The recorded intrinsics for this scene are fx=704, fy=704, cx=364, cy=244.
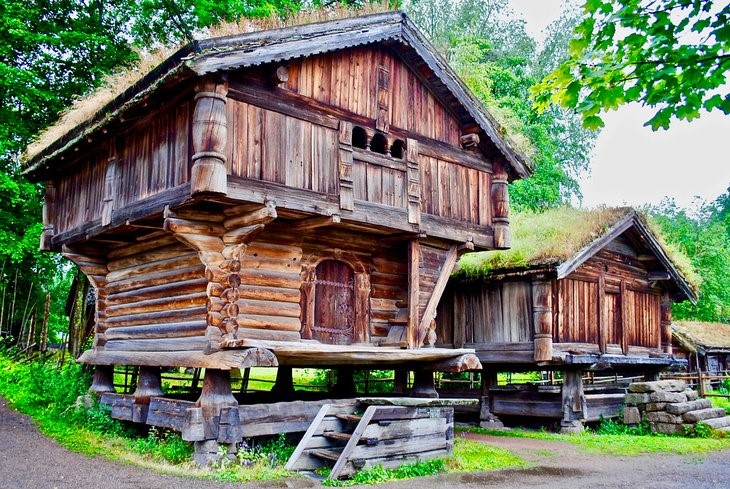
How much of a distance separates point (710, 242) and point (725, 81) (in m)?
45.0

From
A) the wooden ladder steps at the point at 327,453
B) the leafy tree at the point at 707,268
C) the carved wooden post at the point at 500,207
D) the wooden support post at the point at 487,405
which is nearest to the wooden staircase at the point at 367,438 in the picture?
the wooden ladder steps at the point at 327,453

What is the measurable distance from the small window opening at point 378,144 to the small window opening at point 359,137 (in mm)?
211

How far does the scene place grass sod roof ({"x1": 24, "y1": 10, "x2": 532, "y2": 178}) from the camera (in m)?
10.4

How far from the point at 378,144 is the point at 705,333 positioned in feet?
98.6

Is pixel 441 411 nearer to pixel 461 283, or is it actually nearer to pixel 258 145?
pixel 258 145

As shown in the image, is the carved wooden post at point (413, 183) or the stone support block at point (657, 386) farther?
the stone support block at point (657, 386)

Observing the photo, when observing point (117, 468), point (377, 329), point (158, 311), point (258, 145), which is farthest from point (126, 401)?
point (258, 145)

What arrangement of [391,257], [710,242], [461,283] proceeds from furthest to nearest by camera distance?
[710,242] < [461,283] < [391,257]

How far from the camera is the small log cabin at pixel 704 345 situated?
3472cm

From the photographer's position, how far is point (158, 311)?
13242 mm

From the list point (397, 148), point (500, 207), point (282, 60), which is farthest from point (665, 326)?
point (282, 60)

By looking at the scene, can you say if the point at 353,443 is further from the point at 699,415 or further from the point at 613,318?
the point at 613,318

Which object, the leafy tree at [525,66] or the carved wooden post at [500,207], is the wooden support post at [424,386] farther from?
the leafy tree at [525,66]

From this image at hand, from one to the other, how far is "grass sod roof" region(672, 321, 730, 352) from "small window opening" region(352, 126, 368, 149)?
26.1m
